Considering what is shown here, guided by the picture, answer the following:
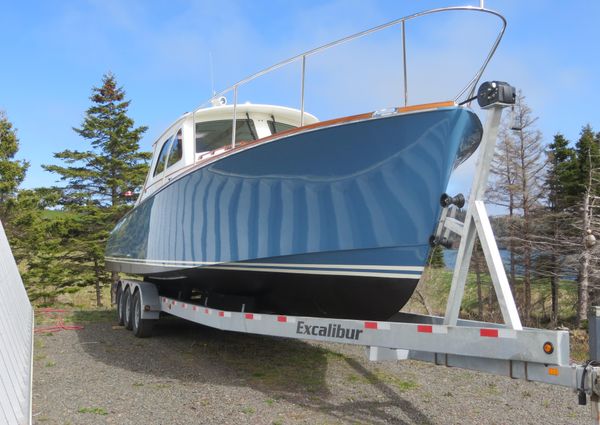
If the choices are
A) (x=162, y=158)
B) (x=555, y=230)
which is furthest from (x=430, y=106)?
(x=555, y=230)

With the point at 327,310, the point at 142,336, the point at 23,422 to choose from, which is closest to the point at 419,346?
the point at 327,310

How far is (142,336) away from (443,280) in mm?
7649

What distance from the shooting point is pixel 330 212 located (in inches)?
172

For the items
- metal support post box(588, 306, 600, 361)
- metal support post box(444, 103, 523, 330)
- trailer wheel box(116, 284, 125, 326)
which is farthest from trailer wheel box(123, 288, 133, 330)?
metal support post box(588, 306, 600, 361)

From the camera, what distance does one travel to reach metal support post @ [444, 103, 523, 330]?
11.9 ft

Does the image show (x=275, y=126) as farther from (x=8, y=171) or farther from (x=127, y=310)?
(x=8, y=171)

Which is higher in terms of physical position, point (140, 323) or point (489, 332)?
point (489, 332)

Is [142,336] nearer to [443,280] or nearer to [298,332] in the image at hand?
[298,332]

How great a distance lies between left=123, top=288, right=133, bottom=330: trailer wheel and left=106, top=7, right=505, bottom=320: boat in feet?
8.74

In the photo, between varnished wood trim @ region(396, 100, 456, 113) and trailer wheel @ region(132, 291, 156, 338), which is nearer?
varnished wood trim @ region(396, 100, 456, 113)

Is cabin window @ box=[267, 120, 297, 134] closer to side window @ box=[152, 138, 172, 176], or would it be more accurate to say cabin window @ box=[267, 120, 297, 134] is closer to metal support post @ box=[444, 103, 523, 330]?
side window @ box=[152, 138, 172, 176]

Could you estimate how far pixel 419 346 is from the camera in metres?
3.73

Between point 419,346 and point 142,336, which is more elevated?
point 419,346

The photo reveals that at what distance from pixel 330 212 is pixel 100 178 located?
18780 millimetres
